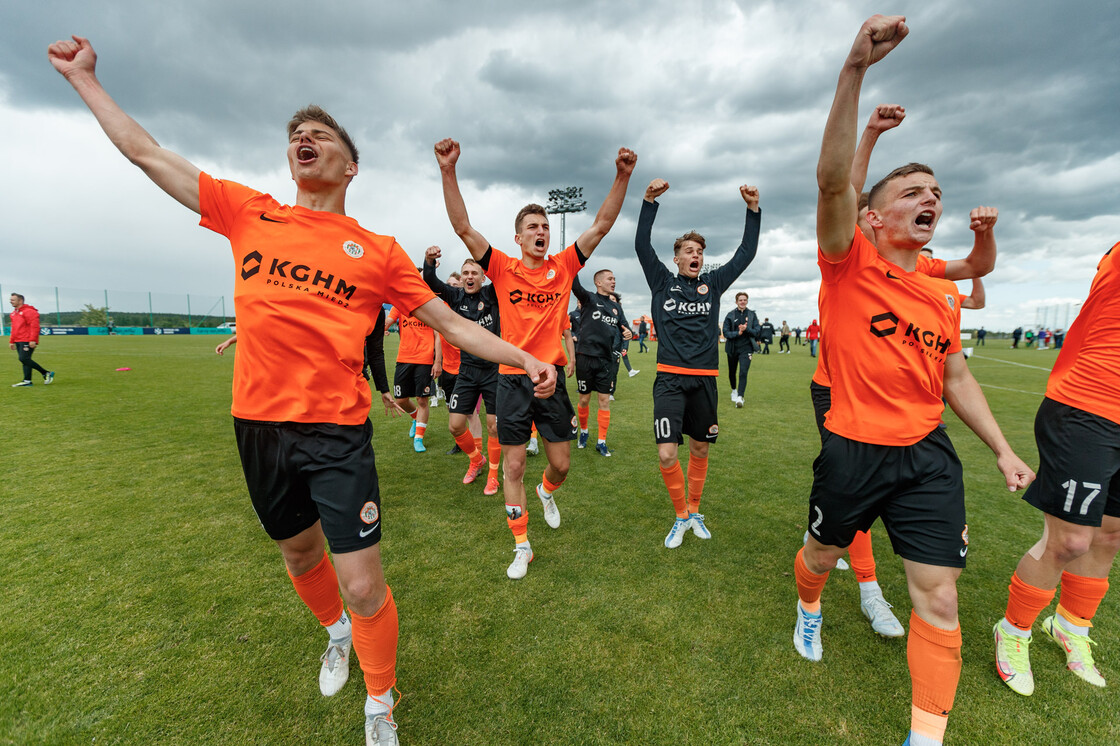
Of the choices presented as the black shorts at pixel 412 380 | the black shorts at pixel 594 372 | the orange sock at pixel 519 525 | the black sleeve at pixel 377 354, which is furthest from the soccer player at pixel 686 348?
the black shorts at pixel 412 380

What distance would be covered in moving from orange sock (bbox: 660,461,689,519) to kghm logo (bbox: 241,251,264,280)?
3333mm

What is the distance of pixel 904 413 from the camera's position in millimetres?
2248

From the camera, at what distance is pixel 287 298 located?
2.12 meters

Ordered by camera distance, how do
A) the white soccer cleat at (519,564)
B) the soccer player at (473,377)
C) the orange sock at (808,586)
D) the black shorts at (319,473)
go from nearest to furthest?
1. the black shorts at (319,473)
2. the orange sock at (808,586)
3. the white soccer cleat at (519,564)
4. the soccer player at (473,377)

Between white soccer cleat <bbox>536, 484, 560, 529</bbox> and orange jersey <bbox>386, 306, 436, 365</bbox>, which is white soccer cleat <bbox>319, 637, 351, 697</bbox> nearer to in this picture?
white soccer cleat <bbox>536, 484, 560, 529</bbox>

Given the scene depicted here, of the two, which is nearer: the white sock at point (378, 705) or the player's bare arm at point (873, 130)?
the white sock at point (378, 705)

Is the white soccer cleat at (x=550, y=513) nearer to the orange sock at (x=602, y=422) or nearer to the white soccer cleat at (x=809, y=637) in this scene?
the white soccer cleat at (x=809, y=637)

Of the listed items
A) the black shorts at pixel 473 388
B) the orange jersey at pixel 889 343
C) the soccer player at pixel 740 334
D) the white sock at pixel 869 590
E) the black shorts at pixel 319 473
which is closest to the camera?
the black shorts at pixel 319 473

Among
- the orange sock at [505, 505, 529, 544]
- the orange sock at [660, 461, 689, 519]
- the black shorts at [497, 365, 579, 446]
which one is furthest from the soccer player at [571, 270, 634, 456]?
the orange sock at [505, 505, 529, 544]

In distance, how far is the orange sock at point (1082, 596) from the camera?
8.75 feet

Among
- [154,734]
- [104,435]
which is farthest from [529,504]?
[104,435]

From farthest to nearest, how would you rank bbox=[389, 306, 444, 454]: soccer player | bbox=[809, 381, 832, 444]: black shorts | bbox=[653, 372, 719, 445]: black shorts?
bbox=[389, 306, 444, 454]: soccer player
bbox=[653, 372, 719, 445]: black shorts
bbox=[809, 381, 832, 444]: black shorts

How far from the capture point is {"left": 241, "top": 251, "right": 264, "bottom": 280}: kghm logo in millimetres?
2154

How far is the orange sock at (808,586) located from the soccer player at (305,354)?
74.6 inches
